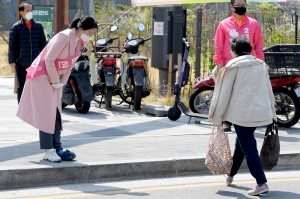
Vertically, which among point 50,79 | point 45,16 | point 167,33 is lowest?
point 50,79

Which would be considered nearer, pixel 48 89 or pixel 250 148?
pixel 250 148

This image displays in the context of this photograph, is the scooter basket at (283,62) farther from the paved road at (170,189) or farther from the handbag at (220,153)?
the handbag at (220,153)

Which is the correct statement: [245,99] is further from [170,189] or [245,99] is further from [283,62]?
[283,62]

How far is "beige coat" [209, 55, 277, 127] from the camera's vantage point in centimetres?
662

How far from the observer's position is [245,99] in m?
6.61

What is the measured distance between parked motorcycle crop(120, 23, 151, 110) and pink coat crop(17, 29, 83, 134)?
502 centimetres

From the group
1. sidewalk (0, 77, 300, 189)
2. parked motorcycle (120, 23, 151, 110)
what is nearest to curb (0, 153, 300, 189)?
sidewalk (0, 77, 300, 189)

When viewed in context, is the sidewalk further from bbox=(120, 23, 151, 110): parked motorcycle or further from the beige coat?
the beige coat

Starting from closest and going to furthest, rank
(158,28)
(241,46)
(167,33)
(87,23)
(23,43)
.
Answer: (241,46), (87,23), (23,43), (167,33), (158,28)

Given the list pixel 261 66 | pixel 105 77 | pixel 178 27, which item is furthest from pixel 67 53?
pixel 178 27

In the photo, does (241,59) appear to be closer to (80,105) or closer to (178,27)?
(80,105)

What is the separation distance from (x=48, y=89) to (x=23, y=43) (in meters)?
3.10

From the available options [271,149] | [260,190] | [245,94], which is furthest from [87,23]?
[260,190]

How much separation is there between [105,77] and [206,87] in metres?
2.16
